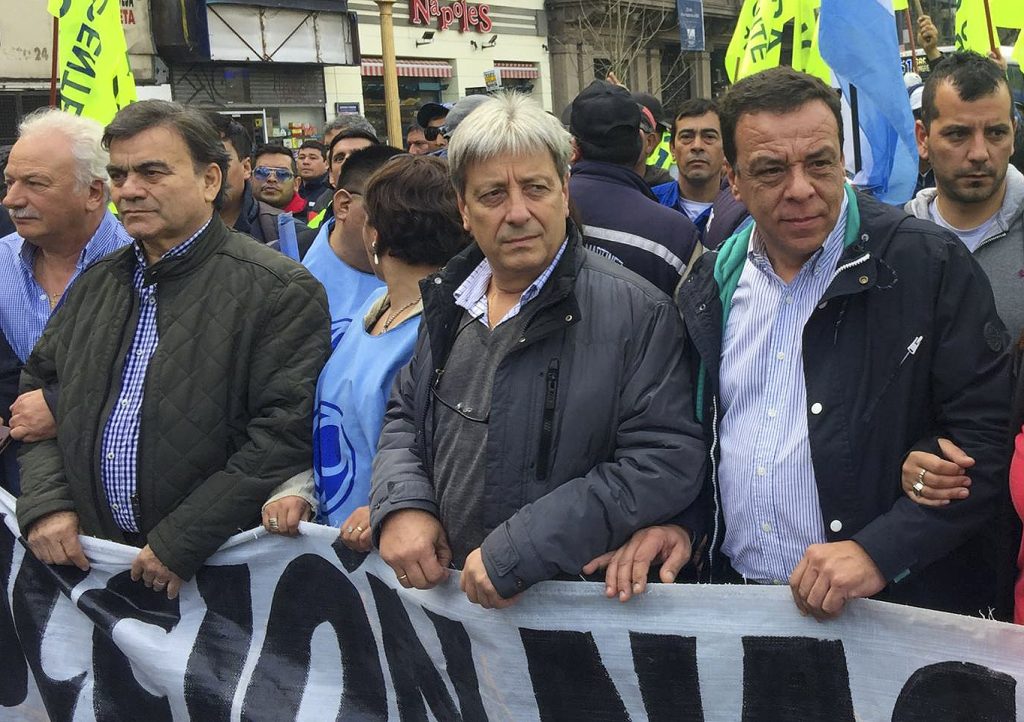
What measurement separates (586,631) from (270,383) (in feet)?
3.77

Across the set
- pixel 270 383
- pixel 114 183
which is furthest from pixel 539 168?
pixel 114 183

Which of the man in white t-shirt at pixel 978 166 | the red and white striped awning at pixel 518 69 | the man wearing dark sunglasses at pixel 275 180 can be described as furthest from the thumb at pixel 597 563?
the red and white striped awning at pixel 518 69

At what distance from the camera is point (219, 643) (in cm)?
309

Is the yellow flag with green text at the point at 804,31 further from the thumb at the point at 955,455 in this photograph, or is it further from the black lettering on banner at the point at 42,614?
the black lettering on banner at the point at 42,614

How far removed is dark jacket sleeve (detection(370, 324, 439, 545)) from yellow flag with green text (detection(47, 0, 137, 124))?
3.89m

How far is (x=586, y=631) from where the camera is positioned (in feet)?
7.95

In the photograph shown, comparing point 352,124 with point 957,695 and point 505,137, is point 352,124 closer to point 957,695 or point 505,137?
point 505,137

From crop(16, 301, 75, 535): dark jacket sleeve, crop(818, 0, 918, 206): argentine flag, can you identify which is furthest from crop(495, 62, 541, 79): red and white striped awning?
crop(16, 301, 75, 535): dark jacket sleeve

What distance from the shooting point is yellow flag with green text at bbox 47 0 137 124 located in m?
5.87

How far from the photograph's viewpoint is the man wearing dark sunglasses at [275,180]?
845cm

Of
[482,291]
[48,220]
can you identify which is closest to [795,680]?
[482,291]

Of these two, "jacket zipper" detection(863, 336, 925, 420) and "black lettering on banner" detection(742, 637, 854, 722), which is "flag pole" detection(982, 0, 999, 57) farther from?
"black lettering on banner" detection(742, 637, 854, 722)

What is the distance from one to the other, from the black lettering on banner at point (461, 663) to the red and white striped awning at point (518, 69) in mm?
25237

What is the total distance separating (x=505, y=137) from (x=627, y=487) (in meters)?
0.85
